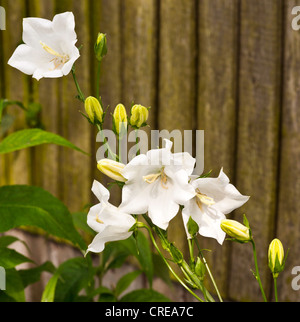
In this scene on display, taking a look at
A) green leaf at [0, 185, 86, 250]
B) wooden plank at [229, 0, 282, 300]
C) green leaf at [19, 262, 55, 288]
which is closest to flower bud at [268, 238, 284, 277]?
green leaf at [0, 185, 86, 250]

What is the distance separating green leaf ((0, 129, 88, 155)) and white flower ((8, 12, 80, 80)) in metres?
0.34

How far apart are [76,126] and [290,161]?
76 cm

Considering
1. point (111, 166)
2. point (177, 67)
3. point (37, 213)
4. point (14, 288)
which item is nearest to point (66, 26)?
point (111, 166)

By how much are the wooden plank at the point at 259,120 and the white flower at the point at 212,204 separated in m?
0.73

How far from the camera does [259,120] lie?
1.27m

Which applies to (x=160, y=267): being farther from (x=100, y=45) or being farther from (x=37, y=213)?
(x=100, y=45)

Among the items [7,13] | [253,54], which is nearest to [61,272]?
[253,54]

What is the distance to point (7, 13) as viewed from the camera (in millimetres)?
1972

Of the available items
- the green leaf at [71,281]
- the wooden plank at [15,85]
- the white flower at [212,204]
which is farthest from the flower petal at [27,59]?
the wooden plank at [15,85]

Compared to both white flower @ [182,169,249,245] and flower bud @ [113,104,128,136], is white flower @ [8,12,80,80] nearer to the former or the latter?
flower bud @ [113,104,128,136]

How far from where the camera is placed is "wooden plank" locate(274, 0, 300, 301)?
117cm

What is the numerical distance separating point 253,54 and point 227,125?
181mm

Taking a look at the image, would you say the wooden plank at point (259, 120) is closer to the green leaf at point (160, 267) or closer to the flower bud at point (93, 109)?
the green leaf at point (160, 267)
